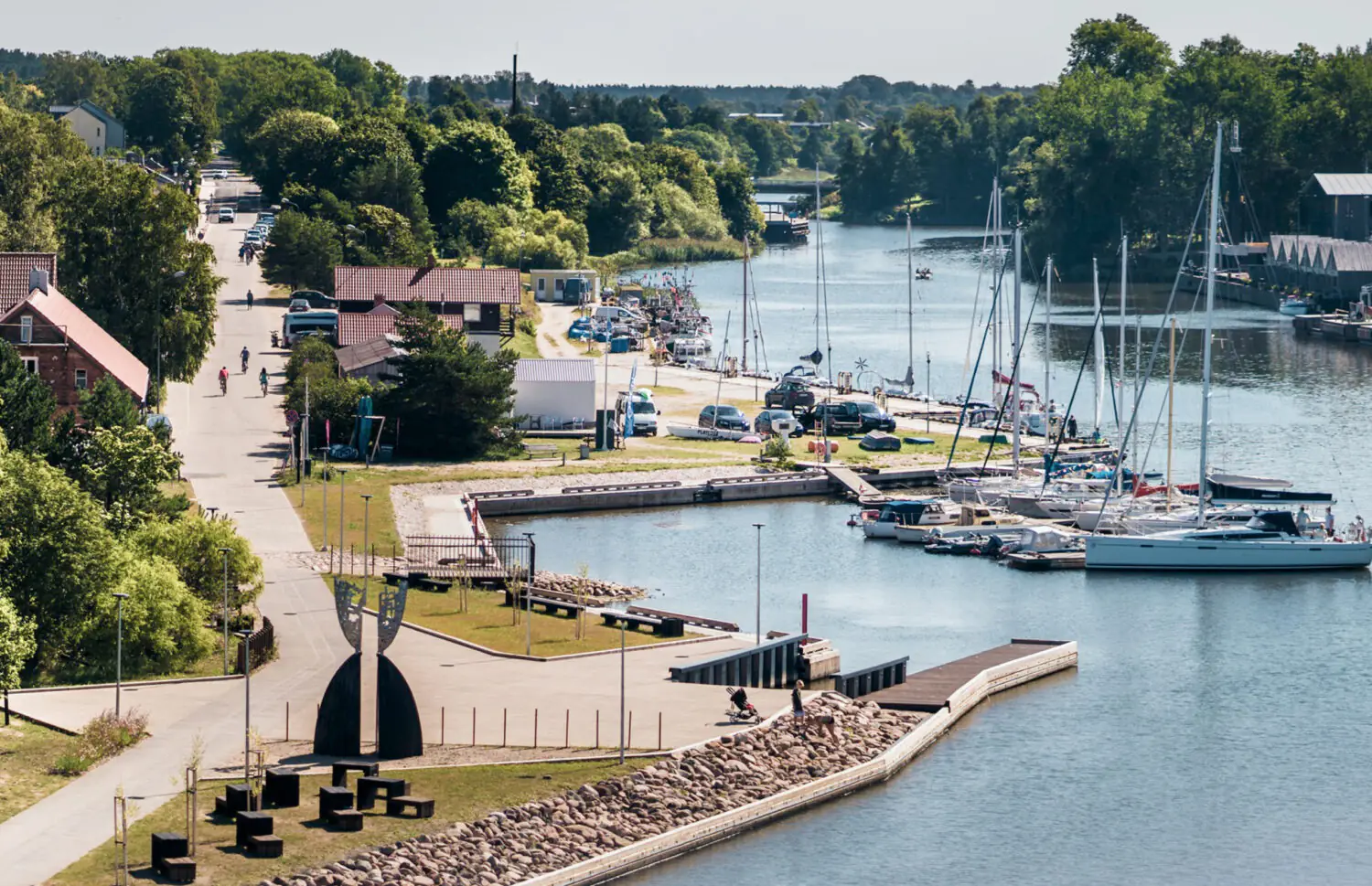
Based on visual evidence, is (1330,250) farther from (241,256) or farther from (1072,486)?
(1072,486)

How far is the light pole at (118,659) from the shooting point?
2160 inches

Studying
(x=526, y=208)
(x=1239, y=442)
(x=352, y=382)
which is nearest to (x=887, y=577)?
(x=352, y=382)

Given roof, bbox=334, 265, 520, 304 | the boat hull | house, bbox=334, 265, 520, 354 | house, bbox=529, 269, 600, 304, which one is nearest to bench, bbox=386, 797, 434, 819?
the boat hull

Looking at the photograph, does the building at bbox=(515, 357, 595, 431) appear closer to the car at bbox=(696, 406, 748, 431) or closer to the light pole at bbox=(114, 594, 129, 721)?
the car at bbox=(696, 406, 748, 431)

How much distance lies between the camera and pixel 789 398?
114625 millimetres

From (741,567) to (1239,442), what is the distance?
124 ft

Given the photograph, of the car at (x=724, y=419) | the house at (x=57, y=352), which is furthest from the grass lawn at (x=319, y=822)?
the car at (x=724, y=419)

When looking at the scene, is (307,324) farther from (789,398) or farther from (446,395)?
(446,395)

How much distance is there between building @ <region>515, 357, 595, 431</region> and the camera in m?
106

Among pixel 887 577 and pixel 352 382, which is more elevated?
pixel 352 382

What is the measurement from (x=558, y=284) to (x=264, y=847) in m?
121

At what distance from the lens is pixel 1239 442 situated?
113562 mm

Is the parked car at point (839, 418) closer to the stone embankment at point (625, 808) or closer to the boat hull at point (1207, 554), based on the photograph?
the boat hull at point (1207, 554)

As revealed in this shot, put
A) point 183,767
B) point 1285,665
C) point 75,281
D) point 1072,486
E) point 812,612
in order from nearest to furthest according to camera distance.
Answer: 1. point 183,767
2. point 1285,665
3. point 812,612
4. point 1072,486
5. point 75,281
